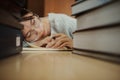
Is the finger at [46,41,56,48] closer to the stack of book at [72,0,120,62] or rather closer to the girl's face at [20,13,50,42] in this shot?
the girl's face at [20,13,50,42]

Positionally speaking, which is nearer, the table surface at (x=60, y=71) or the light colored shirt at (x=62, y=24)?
the table surface at (x=60, y=71)

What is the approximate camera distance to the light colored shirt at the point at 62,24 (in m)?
1.76

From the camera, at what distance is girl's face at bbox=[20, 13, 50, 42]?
160 centimetres

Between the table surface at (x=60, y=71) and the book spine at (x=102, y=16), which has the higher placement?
the book spine at (x=102, y=16)

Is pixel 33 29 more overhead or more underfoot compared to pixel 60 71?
more overhead

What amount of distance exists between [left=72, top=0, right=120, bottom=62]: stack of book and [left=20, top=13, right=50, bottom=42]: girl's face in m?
0.76

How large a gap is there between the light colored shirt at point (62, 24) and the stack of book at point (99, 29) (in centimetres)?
87

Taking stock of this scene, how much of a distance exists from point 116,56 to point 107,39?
7 centimetres

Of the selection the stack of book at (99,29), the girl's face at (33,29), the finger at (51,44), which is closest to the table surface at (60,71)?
the stack of book at (99,29)

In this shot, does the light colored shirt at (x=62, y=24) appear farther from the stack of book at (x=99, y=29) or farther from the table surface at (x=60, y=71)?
the table surface at (x=60, y=71)

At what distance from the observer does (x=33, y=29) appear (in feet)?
5.33

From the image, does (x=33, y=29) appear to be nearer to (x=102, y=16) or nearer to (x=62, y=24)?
(x=62, y=24)

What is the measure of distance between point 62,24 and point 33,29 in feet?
0.98

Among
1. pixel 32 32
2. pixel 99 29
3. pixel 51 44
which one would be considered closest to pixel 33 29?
pixel 32 32
